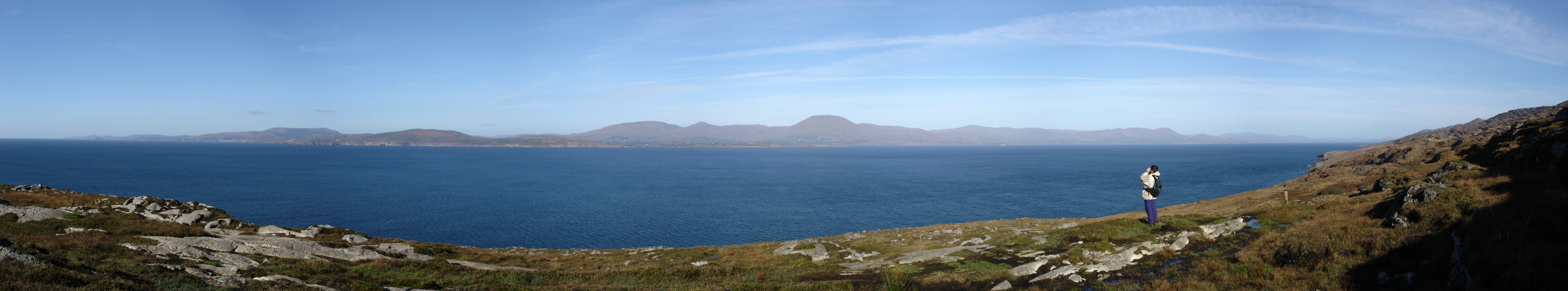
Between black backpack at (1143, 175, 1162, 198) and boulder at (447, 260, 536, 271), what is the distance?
68.9 ft

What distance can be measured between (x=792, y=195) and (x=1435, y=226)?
88805 millimetres

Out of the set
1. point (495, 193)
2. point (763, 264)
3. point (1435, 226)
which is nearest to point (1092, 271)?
point (1435, 226)

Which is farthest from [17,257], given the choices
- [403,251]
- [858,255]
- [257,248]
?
Result: [858,255]

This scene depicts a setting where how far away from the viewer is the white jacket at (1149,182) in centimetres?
2566

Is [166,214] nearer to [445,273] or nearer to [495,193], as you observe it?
[445,273]

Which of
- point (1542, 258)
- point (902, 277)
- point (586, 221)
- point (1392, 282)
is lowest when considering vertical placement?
point (586, 221)

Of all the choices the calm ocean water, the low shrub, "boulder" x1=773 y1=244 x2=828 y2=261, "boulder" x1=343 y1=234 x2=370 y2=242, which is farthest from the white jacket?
"boulder" x1=343 y1=234 x2=370 y2=242

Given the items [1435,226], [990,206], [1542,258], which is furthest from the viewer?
[990,206]

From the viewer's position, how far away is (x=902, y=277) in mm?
18953

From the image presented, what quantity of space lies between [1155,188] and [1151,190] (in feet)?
1.07

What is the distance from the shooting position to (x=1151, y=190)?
26.1 m

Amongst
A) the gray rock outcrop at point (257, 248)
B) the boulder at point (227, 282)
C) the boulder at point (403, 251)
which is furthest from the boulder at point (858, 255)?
the gray rock outcrop at point (257, 248)

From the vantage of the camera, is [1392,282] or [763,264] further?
[763,264]

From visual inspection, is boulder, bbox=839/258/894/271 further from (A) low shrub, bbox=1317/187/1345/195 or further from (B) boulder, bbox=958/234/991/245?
(A) low shrub, bbox=1317/187/1345/195
